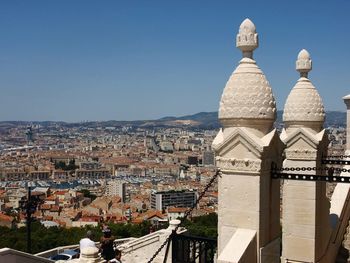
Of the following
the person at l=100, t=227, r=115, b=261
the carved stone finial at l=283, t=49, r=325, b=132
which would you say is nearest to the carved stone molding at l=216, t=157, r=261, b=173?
the carved stone finial at l=283, t=49, r=325, b=132

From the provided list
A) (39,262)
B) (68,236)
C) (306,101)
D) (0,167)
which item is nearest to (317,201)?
(306,101)

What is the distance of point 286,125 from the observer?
8.74 metres

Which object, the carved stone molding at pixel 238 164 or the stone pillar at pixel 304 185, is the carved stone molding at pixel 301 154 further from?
the carved stone molding at pixel 238 164

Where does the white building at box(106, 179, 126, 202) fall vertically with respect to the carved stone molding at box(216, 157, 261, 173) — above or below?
below

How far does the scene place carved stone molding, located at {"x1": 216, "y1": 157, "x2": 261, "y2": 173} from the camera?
253 inches

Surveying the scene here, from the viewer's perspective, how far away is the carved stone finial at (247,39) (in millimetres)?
6914

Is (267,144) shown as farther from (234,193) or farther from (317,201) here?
(317,201)

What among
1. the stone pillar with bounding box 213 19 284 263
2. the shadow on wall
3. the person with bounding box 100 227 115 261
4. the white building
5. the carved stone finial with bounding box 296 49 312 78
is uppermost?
the carved stone finial with bounding box 296 49 312 78

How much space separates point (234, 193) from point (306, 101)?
9.42 feet

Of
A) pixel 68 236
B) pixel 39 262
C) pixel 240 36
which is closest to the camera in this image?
pixel 240 36

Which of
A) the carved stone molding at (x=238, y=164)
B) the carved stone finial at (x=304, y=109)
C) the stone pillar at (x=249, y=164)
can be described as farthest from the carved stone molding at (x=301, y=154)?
the carved stone molding at (x=238, y=164)

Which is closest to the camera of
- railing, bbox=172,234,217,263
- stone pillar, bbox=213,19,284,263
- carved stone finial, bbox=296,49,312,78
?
stone pillar, bbox=213,19,284,263

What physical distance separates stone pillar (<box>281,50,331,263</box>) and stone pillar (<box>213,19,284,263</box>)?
61.2 inches

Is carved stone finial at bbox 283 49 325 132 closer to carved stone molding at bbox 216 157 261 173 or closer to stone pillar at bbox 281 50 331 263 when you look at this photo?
stone pillar at bbox 281 50 331 263
